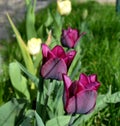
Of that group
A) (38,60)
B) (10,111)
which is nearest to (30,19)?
(38,60)

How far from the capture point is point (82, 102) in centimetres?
144

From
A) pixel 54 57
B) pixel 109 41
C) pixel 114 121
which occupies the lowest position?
pixel 114 121

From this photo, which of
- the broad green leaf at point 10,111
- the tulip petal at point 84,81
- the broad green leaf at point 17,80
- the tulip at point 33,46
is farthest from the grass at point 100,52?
the tulip petal at point 84,81

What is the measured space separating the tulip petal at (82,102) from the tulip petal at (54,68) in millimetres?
182

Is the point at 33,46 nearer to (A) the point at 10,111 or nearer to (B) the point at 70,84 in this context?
(A) the point at 10,111

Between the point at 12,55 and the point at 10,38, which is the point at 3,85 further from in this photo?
the point at 10,38

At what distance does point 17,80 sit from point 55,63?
66 centimetres

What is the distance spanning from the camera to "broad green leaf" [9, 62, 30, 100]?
219cm

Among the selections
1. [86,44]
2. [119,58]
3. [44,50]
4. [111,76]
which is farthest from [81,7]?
[44,50]

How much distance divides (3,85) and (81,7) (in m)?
2.42

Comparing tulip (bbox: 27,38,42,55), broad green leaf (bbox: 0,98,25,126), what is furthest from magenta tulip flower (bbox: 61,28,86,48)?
broad green leaf (bbox: 0,98,25,126)

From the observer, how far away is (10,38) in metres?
4.00

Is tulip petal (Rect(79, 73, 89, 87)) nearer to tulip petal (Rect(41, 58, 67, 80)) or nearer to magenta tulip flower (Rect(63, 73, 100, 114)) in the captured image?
magenta tulip flower (Rect(63, 73, 100, 114))

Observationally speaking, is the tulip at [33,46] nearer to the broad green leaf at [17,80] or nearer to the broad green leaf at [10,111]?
the broad green leaf at [17,80]
